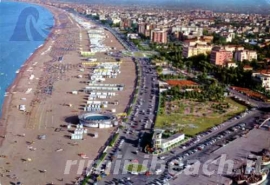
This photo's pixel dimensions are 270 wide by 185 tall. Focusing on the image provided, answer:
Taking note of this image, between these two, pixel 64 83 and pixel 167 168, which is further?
pixel 64 83

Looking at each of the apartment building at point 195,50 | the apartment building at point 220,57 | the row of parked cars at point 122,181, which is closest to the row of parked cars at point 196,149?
the row of parked cars at point 122,181

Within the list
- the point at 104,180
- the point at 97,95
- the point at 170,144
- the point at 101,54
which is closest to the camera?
the point at 104,180

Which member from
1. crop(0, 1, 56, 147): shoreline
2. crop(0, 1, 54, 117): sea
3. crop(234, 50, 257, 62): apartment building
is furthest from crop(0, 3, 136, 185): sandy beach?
crop(234, 50, 257, 62): apartment building

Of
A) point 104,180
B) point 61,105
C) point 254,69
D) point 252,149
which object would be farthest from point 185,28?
point 104,180

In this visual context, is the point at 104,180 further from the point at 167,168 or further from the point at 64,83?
the point at 64,83

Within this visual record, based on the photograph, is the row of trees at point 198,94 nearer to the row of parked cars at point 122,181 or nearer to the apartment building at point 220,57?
the apartment building at point 220,57

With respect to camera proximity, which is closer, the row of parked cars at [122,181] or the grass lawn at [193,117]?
the row of parked cars at [122,181]

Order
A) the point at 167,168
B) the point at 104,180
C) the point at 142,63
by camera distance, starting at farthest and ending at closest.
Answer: the point at 142,63 < the point at 167,168 < the point at 104,180

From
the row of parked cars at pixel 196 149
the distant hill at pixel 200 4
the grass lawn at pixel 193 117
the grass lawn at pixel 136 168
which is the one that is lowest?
the grass lawn at pixel 136 168
